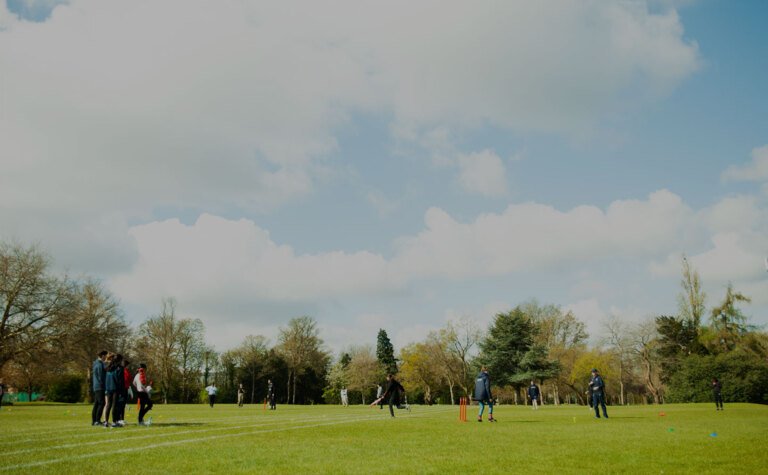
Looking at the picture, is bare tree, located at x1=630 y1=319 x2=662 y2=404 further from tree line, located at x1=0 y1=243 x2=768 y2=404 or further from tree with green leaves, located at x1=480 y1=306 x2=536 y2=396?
tree with green leaves, located at x1=480 y1=306 x2=536 y2=396

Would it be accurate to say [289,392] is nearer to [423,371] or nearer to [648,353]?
[423,371]

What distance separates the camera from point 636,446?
40.1 ft

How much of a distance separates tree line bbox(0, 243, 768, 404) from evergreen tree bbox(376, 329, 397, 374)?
20cm

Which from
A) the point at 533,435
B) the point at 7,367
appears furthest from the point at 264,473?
the point at 7,367

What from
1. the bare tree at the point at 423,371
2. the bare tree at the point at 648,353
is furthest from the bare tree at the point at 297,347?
the bare tree at the point at 648,353

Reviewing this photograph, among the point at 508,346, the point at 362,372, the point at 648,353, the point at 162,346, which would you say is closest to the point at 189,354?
the point at 162,346

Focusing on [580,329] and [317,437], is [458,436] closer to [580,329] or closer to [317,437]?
[317,437]

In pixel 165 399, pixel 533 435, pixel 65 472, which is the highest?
pixel 65 472

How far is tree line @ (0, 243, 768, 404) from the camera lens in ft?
155

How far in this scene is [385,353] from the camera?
96.6 meters

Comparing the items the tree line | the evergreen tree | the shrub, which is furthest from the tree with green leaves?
the shrub

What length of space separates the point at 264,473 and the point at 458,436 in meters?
8.29

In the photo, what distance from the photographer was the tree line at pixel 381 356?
47.2m

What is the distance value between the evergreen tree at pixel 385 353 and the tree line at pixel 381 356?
20 centimetres
